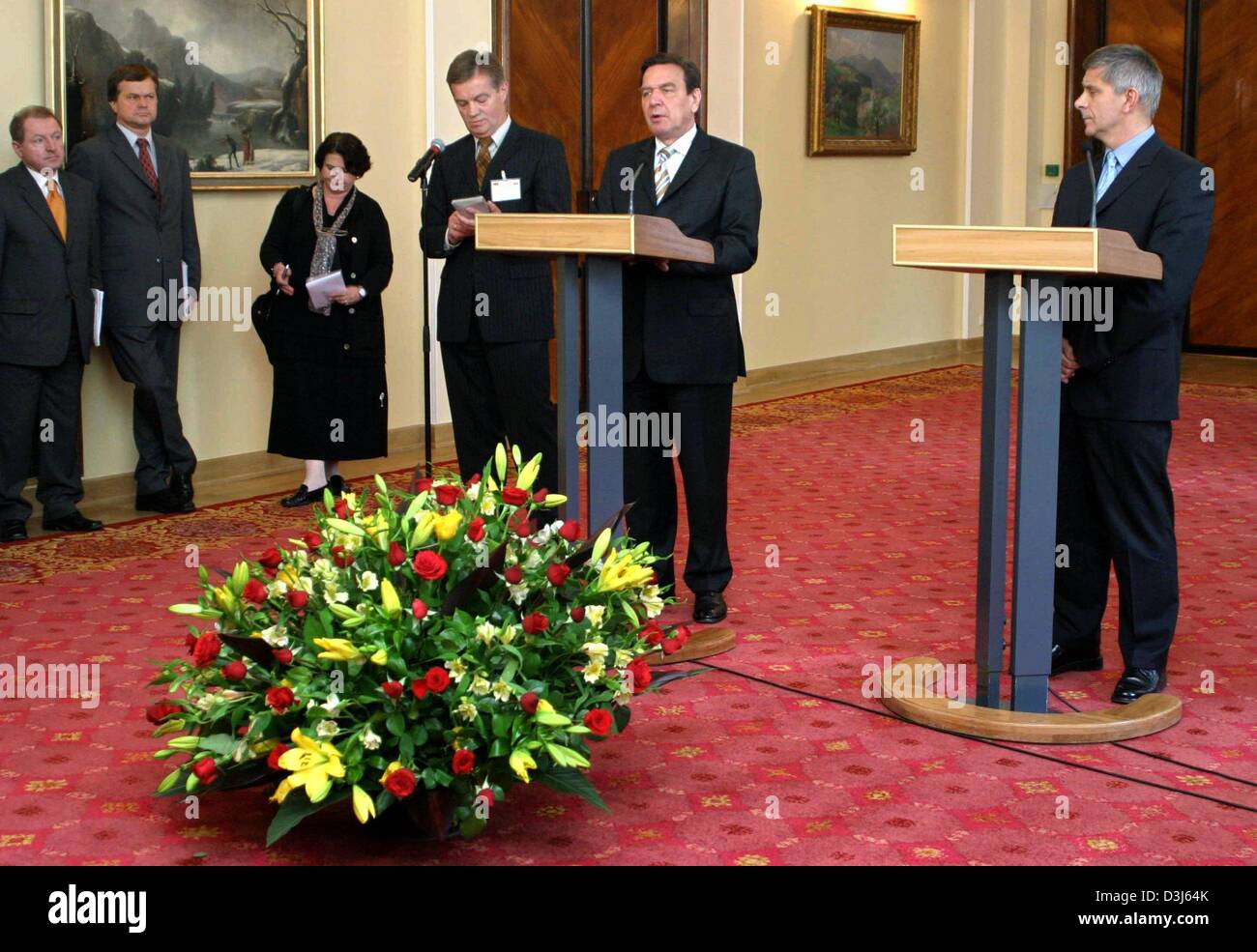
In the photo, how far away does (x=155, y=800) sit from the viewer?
4.00 metres

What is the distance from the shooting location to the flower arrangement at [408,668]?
11.4 feet

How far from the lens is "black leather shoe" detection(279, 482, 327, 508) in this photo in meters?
8.09

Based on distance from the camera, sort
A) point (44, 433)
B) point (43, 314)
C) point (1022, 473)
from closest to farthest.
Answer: point (1022, 473)
point (43, 314)
point (44, 433)

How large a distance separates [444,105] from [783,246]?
417 cm

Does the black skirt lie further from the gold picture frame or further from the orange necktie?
the gold picture frame

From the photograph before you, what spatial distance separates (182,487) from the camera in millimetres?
8008

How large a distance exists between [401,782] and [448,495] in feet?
2.37

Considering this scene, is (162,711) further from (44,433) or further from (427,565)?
(44,433)

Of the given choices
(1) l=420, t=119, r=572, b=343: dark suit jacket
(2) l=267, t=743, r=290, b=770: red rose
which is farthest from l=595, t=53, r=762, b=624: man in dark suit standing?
(2) l=267, t=743, r=290, b=770: red rose

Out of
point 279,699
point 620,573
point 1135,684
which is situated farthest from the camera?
point 1135,684

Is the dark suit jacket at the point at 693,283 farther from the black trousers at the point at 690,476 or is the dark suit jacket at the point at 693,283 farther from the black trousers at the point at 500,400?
the black trousers at the point at 500,400

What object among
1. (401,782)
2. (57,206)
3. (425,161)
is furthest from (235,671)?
(57,206)

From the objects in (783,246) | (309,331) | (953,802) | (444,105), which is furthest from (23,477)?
(783,246)

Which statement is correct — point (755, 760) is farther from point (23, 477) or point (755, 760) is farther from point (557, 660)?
point (23, 477)
